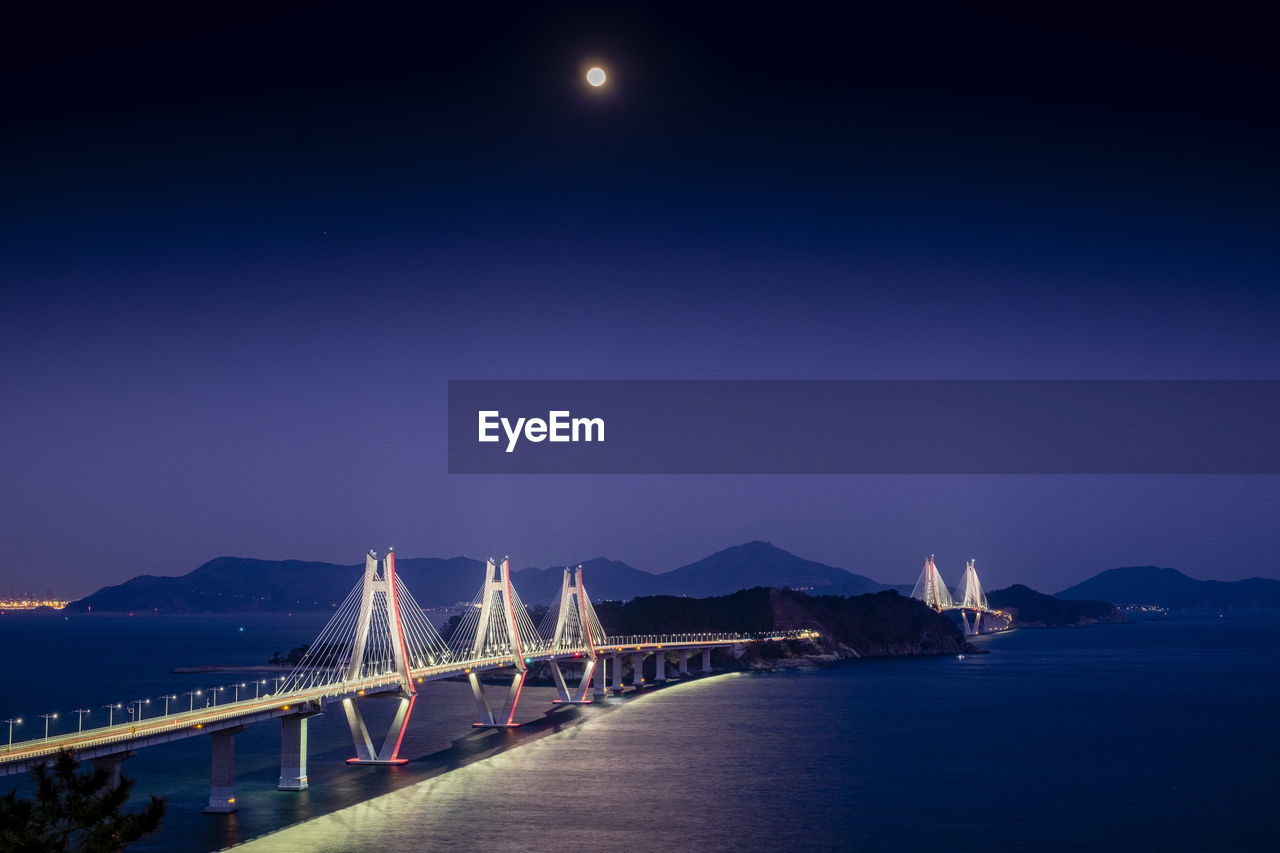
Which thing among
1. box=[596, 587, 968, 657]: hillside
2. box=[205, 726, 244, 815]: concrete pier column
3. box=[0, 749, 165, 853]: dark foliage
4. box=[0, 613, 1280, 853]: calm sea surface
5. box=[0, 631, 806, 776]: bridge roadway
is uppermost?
box=[596, 587, 968, 657]: hillside

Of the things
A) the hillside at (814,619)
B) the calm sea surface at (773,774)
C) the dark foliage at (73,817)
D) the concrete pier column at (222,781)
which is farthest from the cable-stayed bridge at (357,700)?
the hillside at (814,619)

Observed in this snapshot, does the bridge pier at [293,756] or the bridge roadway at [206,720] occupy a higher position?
the bridge roadway at [206,720]

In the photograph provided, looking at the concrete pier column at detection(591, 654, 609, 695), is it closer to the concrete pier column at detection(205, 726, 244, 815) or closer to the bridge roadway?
the bridge roadway

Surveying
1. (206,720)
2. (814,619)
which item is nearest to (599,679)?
(206,720)

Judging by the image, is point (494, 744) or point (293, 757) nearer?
point (293, 757)

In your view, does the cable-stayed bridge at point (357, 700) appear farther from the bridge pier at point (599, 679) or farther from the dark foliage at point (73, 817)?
the dark foliage at point (73, 817)

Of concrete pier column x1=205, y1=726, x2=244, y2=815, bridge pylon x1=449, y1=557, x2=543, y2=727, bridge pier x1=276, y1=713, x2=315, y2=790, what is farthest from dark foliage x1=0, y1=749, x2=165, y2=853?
bridge pylon x1=449, y1=557, x2=543, y2=727

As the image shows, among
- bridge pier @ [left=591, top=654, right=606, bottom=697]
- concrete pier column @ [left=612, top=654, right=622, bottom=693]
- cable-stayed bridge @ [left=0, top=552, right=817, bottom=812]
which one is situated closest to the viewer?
cable-stayed bridge @ [left=0, top=552, right=817, bottom=812]

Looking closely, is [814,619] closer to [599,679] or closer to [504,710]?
[599,679]
